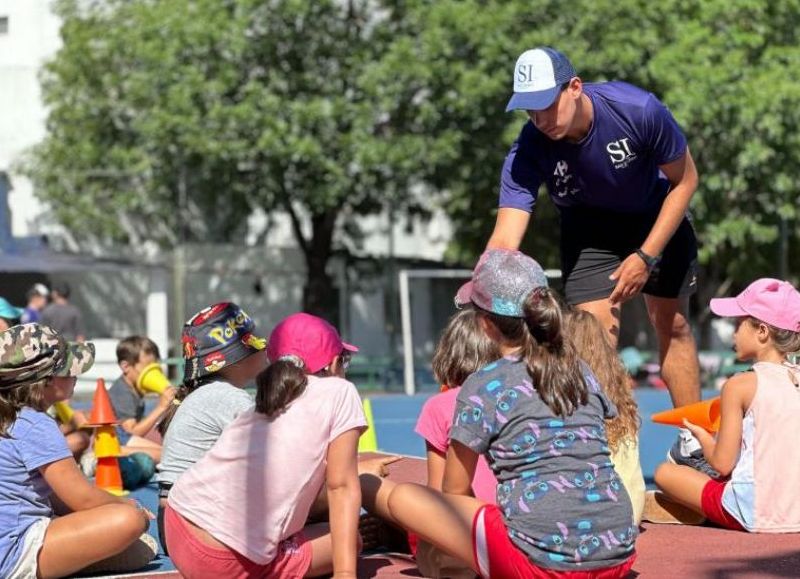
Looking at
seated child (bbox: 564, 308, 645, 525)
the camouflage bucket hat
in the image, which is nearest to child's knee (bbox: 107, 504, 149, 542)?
the camouflage bucket hat

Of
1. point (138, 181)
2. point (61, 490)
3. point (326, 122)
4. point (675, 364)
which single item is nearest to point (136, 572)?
point (61, 490)

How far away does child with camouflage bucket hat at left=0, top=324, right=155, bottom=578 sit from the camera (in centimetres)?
498

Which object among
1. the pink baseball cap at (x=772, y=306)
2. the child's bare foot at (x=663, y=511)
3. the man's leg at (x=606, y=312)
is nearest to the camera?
the pink baseball cap at (x=772, y=306)

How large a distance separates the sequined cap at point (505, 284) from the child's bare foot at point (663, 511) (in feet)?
6.94

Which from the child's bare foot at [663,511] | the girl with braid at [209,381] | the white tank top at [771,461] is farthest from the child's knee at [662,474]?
the girl with braid at [209,381]

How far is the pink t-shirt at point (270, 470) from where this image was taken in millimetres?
4695

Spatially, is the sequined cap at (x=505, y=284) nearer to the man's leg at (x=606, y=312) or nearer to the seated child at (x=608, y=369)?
the seated child at (x=608, y=369)

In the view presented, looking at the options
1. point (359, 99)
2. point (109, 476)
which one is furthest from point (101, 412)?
point (359, 99)

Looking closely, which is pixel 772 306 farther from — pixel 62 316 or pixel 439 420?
pixel 62 316

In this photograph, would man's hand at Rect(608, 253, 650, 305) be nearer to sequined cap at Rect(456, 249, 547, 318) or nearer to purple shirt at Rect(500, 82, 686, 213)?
purple shirt at Rect(500, 82, 686, 213)

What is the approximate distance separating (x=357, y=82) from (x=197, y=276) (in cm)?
657

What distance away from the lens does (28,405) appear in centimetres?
515

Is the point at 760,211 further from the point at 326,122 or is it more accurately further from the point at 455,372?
the point at 455,372

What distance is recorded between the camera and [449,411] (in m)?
5.04
